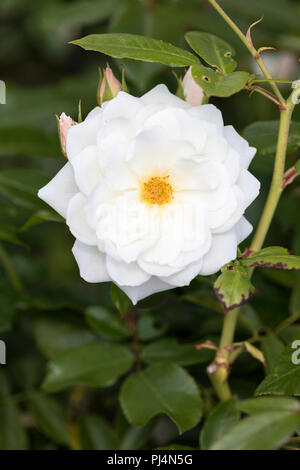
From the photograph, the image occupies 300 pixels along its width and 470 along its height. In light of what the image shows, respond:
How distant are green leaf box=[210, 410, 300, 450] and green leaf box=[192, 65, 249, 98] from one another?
0.34 metres

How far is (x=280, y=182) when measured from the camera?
2.40ft

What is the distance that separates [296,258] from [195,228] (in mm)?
120

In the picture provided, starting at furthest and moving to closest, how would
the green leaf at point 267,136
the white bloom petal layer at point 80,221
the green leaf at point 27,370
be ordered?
the green leaf at point 27,370 < the green leaf at point 267,136 < the white bloom petal layer at point 80,221

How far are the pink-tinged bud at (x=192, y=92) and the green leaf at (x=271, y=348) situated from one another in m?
0.38

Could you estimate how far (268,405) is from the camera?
24.0 inches

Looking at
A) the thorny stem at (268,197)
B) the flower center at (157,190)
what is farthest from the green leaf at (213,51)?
the flower center at (157,190)

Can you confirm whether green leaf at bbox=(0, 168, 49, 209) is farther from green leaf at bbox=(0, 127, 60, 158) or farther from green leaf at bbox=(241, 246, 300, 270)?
green leaf at bbox=(241, 246, 300, 270)

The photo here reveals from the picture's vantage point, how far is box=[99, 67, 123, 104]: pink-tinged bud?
74 centimetres

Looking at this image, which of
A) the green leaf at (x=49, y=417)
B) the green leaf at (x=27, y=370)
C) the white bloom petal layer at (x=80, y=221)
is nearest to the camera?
the white bloom petal layer at (x=80, y=221)

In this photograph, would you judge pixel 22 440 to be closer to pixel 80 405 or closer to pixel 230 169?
pixel 80 405

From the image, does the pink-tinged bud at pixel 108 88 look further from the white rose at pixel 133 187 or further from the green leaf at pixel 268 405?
the green leaf at pixel 268 405

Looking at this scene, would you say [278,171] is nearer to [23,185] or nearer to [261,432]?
[261,432]

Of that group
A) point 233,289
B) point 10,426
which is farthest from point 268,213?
point 10,426

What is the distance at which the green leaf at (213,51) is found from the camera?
0.73 m
